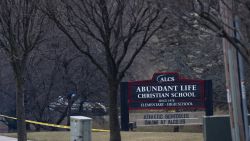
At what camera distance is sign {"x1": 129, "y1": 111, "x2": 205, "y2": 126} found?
22.4 metres

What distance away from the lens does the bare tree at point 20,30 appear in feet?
58.9

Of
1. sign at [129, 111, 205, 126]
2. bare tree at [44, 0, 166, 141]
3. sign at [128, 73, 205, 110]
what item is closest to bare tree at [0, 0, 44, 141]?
bare tree at [44, 0, 166, 141]

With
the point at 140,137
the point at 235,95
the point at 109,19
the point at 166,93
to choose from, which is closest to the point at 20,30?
the point at 109,19

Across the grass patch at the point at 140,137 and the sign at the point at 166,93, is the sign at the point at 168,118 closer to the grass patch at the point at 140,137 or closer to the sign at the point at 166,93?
the sign at the point at 166,93

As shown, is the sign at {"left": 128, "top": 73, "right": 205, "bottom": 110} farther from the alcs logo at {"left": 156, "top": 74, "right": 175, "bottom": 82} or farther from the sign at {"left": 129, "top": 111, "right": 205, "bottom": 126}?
the sign at {"left": 129, "top": 111, "right": 205, "bottom": 126}

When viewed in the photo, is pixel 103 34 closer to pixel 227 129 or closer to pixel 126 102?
pixel 227 129

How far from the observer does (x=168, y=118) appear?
22.4m

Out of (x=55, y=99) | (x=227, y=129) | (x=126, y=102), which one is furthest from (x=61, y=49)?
(x=227, y=129)

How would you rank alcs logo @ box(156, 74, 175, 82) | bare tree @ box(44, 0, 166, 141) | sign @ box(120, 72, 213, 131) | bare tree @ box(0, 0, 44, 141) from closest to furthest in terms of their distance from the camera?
bare tree @ box(44, 0, 166, 141)
bare tree @ box(0, 0, 44, 141)
sign @ box(120, 72, 213, 131)
alcs logo @ box(156, 74, 175, 82)

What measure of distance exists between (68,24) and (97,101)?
18.5 metres

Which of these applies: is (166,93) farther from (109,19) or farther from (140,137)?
(109,19)

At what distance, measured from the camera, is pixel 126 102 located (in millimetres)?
22562

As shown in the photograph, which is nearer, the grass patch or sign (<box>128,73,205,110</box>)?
sign (<box>128,73,205,110</box>)

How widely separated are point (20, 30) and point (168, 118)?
6093 mm
